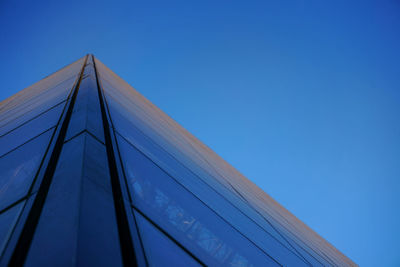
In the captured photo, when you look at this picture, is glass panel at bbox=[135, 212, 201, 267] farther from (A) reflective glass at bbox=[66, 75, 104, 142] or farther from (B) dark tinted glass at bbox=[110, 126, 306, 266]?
(B) dark tinted glass at bbox=[110, 126, 306, 266]

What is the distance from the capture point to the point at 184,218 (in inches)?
83.0

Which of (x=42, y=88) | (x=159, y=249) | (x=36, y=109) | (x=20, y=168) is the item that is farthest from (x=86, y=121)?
(x=42, y=88)

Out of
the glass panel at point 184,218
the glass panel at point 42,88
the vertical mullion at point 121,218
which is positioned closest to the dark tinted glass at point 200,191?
the glass panel at point 184,218

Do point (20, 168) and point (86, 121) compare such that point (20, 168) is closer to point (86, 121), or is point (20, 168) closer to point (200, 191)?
point (86, 121)

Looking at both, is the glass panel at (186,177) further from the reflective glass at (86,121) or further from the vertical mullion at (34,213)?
the vertical mullion at (34,213)

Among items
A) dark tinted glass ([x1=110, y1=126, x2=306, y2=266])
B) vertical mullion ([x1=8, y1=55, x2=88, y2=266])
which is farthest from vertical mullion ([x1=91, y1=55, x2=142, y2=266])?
dark tinted glass ([x1=110, y1=126, x2=306, y2=266])

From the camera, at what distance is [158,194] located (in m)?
2.08

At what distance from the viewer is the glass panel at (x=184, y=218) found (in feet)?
5.89

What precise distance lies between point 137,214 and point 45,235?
1.62 feet

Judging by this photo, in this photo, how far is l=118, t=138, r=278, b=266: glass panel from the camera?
1796 millimetres

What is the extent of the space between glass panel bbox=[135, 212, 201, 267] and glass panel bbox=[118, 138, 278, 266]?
107 mm

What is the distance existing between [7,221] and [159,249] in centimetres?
65

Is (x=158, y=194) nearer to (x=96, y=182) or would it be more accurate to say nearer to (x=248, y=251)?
(x=96, y=182)

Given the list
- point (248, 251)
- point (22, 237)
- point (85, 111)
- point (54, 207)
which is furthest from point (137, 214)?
point (248, 251)
